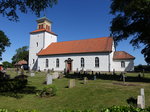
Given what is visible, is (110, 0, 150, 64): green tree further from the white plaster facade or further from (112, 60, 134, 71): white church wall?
the white plaster facade

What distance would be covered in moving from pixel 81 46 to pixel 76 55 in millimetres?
2895

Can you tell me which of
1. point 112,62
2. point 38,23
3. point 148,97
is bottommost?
point 148,97

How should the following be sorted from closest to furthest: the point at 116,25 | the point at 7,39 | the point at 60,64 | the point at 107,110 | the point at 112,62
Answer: the point at 107,110 → the point at 116,25 → the point at 112,62 → the point at 60,64 → the point at 7,39

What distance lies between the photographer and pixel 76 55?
36.2m

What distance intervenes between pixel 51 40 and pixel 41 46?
4.02m

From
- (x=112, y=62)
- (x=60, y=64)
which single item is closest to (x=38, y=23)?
(x=60, y=64)

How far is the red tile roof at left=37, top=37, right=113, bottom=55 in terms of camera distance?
34281mm

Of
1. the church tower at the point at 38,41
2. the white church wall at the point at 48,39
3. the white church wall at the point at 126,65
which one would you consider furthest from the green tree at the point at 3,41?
the white church wall at the point at 126,65

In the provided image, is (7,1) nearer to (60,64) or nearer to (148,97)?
(148,97)

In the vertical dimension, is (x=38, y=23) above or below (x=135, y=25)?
above

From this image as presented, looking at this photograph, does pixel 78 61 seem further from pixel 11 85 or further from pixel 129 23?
pixel 11 85

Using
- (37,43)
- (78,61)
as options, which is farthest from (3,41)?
(78,61)

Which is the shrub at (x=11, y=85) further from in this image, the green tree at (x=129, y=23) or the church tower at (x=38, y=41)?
the church tower at (x=38, y=41)

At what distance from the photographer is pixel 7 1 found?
11641 mm
